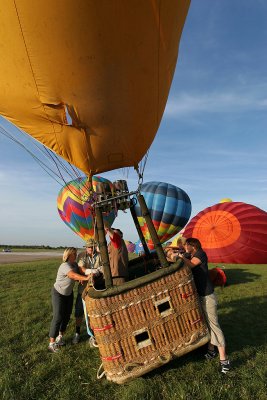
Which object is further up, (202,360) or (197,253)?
(197,253)

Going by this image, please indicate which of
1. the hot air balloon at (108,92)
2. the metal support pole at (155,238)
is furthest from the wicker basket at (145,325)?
the metal support pole at (155,238)

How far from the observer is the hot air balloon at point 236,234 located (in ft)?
52.5

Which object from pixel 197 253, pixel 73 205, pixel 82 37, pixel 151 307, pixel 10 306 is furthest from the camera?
pixel 73 205

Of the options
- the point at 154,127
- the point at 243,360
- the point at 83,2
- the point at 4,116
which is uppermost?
the point at 83,2

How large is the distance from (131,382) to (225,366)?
123 centimetres

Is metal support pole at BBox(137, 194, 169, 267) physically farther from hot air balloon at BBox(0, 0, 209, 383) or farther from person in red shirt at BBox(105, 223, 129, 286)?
person in red shirt at BBox(105, 223, 129, 286)

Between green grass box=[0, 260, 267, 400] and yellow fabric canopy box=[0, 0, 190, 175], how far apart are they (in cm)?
290

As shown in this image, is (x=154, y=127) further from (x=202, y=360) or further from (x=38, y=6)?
(x=202, y=360)

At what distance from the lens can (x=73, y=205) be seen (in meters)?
16.9

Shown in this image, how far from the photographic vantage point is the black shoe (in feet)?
13.0

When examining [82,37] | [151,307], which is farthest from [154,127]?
[151,307]

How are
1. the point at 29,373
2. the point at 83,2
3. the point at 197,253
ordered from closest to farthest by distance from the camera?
the point at 83,2, the point at 29,373, the point at 197,253

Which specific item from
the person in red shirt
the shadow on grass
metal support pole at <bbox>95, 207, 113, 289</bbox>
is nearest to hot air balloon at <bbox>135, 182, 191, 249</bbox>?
the shadow on grass

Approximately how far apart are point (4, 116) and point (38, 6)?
1.81m
